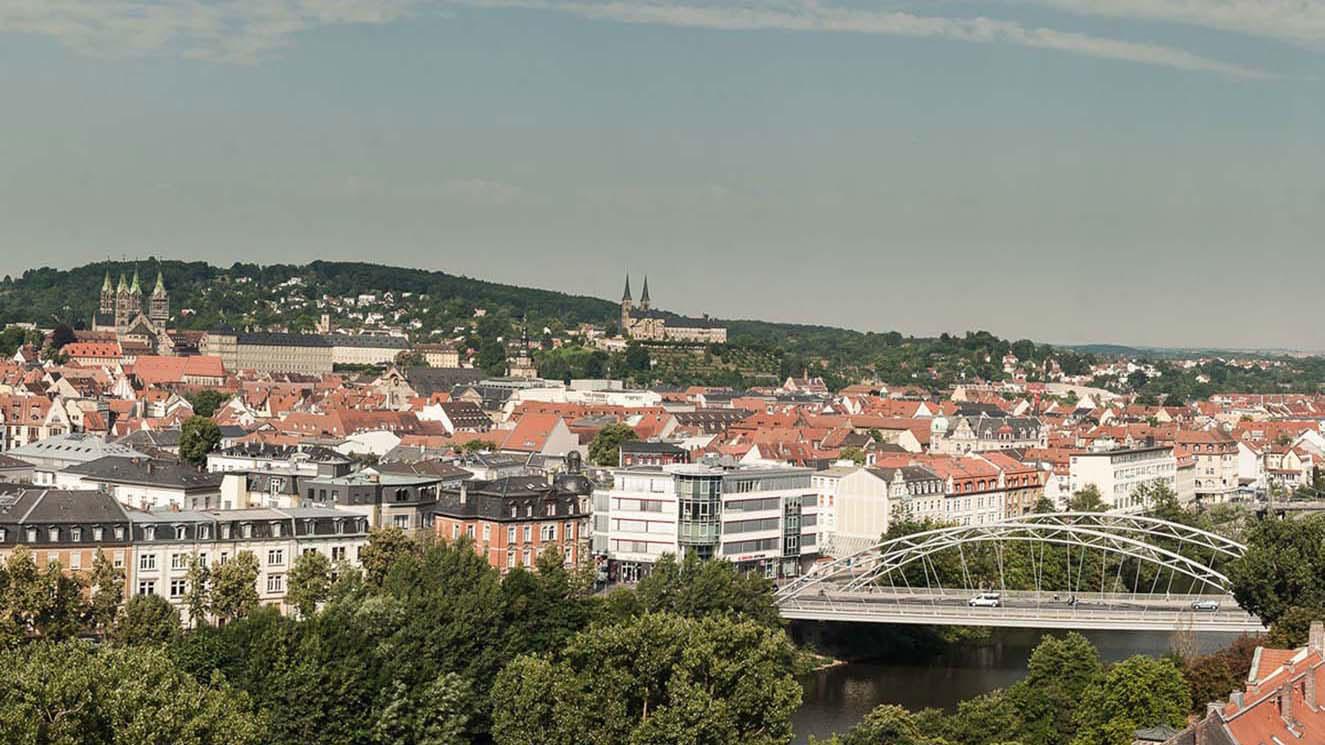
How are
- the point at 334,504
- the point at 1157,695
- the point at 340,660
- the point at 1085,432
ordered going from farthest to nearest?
the point at 1085,432 → the point at 334,504 → the point at 340,660 → the point at 1157,695

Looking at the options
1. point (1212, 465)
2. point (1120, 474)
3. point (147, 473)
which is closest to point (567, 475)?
point (147, 473)

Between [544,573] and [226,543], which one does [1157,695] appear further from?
[226,543]

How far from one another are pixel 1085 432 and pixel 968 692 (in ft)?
243

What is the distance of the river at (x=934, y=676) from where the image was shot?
179 ft

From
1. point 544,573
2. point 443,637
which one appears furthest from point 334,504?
point 443,637

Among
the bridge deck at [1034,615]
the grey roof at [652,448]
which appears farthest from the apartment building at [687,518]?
the grey roof at [652,448]

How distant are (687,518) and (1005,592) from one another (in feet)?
37.1

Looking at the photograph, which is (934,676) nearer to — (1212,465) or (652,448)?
(652,448)

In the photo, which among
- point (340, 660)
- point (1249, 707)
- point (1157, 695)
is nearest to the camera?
point (1249, 707)

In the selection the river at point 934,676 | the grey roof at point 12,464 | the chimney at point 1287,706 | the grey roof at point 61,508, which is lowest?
the river at point 934,676

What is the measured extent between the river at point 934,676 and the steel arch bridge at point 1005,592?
1.44m

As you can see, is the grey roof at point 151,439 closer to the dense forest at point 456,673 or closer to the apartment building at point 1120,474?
the dense forest at point 456,673

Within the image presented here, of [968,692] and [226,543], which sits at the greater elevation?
[226,543]

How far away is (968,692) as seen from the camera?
188 ft
